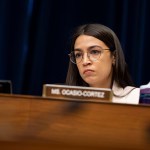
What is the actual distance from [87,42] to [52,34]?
1.99 feet

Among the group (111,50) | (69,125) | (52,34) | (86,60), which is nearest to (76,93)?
(69,125)

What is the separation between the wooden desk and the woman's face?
48cm

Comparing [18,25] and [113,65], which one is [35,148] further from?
[18,25]

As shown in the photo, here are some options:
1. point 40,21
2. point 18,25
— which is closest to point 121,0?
point 40,21

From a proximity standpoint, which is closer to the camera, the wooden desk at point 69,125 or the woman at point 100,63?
the wooden desk at point 69,125

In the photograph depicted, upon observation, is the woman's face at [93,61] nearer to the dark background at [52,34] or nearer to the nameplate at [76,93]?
the nameplate at [76,93]

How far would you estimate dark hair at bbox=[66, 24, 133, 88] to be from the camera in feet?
3.53

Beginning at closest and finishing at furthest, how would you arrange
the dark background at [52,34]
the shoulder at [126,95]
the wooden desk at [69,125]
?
the wooden desk at [69,125], the shoulder at [126,95], the dark background at [52,34]

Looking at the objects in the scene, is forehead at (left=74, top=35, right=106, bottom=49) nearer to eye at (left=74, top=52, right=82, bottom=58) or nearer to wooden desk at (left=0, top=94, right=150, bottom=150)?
eye at (left=74, top=52, right=82, bottom=58)

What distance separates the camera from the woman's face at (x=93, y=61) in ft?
3.32

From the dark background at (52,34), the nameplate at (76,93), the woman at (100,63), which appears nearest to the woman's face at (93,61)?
the woman at (100,63)

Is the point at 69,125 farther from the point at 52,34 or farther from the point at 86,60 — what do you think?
the point at 52,34

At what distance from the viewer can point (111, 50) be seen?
1.09 meters

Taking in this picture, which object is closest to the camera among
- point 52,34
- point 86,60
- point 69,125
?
point 69,125
